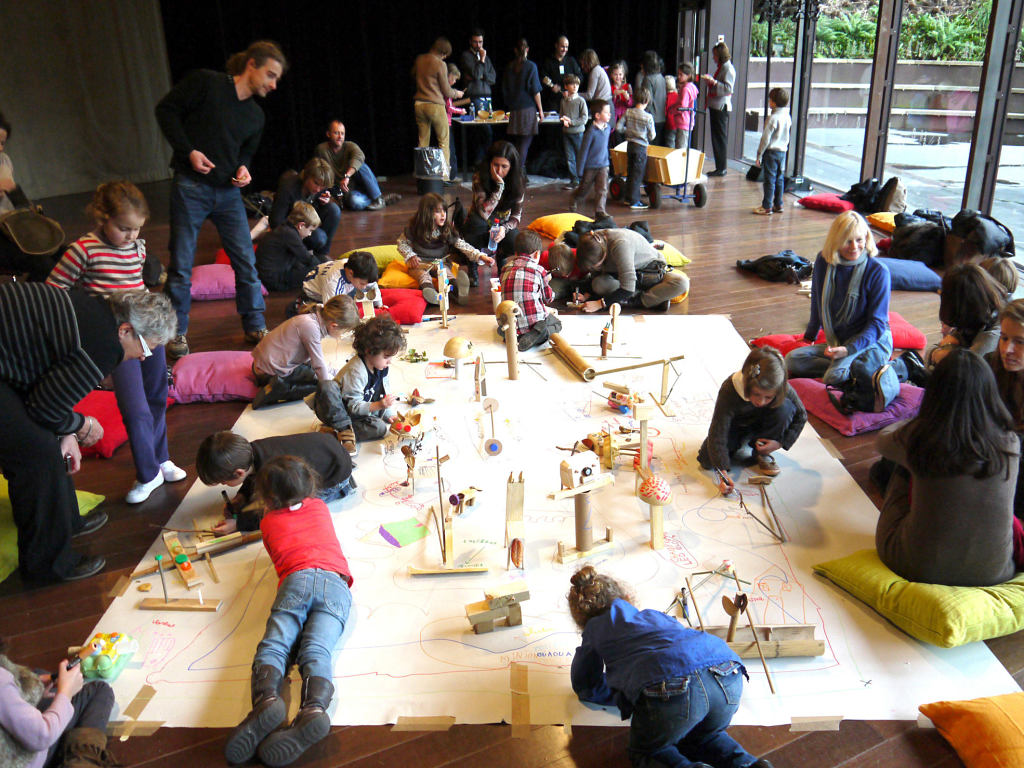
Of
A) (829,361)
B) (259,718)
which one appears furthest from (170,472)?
(829,361)

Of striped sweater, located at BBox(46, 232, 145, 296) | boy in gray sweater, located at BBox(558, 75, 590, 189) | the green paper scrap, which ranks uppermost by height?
boy in gray sweater, located at BBox(558, 75, 590, 189)

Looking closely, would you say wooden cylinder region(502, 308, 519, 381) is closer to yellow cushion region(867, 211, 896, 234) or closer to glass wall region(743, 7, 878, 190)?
yellow cushion region(867, 211, 896, 234)

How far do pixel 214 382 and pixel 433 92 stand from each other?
610 cm

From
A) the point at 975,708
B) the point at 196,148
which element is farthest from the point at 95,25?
the point at 975,708

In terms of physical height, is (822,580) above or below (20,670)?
below

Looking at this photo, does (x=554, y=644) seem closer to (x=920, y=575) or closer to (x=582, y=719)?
(x=582, y=719)

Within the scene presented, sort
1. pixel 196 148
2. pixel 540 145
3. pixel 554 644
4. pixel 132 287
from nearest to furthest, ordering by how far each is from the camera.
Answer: pixel 554 644, pixel 132 287, pixel 196 148, pixel 540 145

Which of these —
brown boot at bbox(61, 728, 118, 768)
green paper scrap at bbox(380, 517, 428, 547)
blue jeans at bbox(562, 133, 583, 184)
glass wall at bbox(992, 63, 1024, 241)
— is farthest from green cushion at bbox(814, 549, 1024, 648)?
blue jeans at bbox(562, 133, 583, 184)

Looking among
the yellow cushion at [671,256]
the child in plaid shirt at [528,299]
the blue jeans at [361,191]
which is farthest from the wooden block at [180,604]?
the blue jeans at [361,191]

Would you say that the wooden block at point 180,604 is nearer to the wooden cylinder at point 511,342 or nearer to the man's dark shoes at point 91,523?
the man's dark shoes at point 91,523

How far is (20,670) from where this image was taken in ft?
7.29

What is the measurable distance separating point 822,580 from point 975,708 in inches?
28.6

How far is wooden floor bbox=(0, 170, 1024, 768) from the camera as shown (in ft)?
7.66

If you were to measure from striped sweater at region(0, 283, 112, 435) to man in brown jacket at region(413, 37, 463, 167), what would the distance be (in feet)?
23.4
